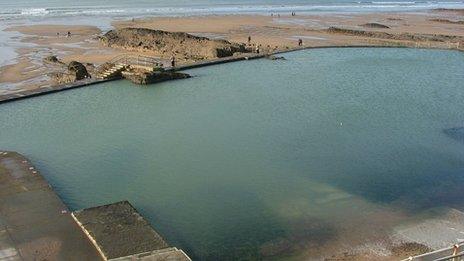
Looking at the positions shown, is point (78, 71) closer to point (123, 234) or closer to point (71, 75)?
point (71, 75)

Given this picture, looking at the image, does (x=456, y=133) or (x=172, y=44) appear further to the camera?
(x=172, y=44)

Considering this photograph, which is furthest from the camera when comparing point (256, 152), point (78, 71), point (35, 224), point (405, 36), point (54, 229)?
point (405, 36)

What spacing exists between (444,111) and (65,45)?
25.8m

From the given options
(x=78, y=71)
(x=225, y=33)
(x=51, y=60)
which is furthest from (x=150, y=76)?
(x=225, y=33)

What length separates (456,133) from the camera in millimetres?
18047

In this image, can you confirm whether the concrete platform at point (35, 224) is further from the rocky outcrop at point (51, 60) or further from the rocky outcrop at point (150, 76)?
the rocky outcrop at point (51, 60)

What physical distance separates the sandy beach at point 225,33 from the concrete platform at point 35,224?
11.6 m

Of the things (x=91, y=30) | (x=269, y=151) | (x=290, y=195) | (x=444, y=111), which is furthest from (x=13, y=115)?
(x=91, y=30)

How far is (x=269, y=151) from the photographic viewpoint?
15945mm

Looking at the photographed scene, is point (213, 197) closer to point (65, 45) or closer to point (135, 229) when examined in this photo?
point (135, 229)

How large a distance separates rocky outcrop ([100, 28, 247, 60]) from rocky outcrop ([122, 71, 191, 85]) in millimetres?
5894

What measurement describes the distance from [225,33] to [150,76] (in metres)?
20.5

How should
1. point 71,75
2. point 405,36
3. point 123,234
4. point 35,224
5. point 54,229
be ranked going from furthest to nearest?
point 405,36, point 71,75, point 35,224, point 54,229, point 123,234

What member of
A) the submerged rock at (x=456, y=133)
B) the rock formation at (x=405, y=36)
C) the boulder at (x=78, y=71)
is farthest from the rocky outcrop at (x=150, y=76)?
the rock formation at (x=405, y=36)
